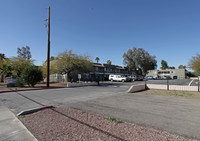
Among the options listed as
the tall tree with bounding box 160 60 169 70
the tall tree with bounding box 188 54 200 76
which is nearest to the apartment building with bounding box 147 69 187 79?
the tall tree with bounding box 160 60 169 70

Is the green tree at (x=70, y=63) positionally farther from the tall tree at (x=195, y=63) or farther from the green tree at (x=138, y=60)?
the green tree at (x=138, y=60)

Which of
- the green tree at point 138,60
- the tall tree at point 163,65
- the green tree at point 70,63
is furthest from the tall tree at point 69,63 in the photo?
the tall tree at point 163,65

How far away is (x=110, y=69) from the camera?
48.8 meters

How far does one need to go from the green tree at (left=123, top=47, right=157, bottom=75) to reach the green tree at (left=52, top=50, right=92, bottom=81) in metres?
35.4

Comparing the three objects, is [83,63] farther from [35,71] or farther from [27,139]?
[27,139]

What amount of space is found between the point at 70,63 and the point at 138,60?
3871 cm

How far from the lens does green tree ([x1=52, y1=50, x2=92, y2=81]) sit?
73.4 feet

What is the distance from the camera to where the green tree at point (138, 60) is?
52719 millimetres

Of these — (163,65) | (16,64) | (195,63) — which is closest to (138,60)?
(195,63)

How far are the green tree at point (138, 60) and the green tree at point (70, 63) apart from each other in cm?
3539

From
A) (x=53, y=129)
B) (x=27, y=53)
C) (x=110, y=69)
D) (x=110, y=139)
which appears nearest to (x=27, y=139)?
(x=53, y=129)

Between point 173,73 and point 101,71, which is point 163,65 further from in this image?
point 101,71

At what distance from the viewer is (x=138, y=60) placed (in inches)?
2068

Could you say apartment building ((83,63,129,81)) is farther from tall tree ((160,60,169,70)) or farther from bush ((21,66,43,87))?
tall tree ((160,60,169,70))
